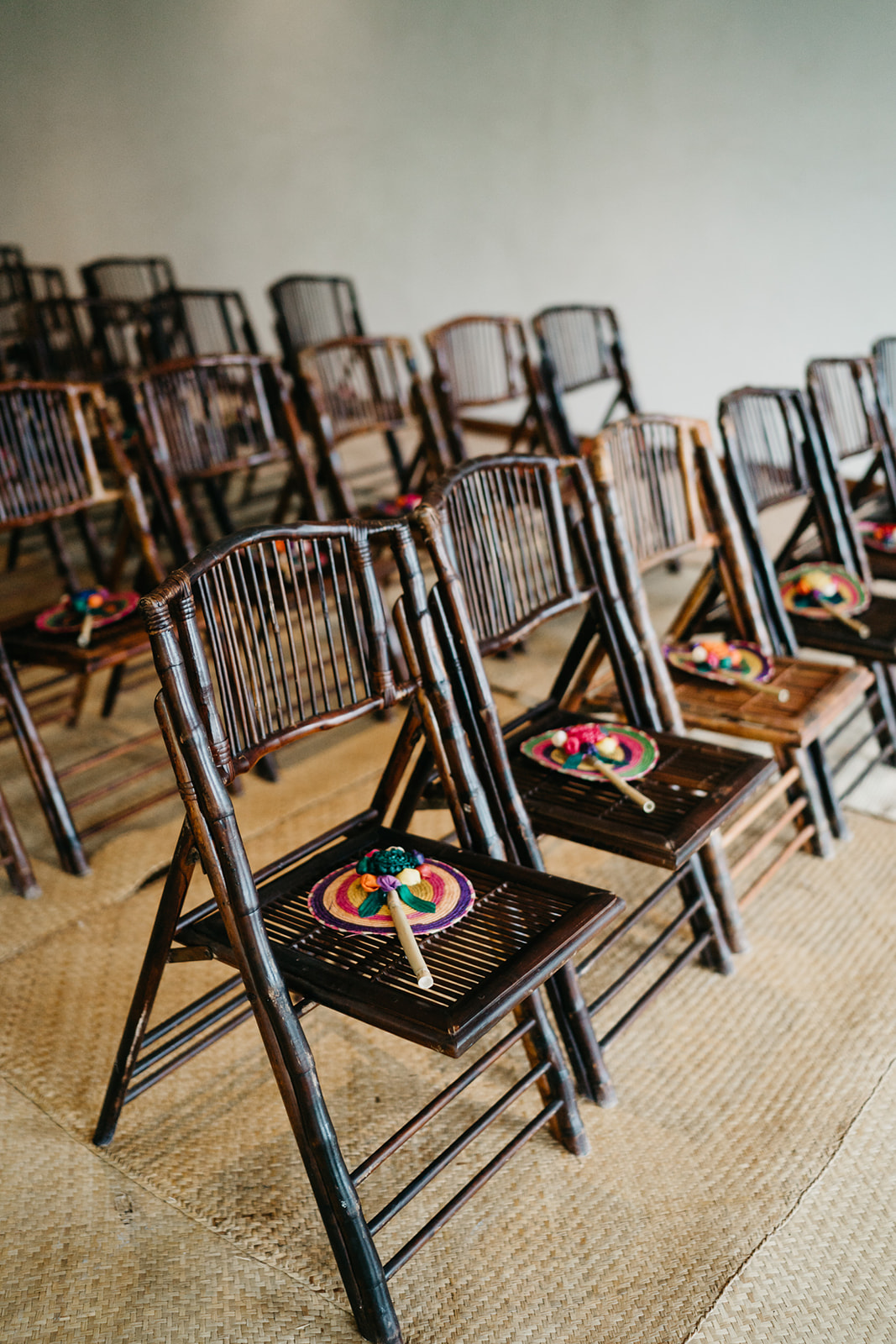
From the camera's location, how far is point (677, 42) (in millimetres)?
4238

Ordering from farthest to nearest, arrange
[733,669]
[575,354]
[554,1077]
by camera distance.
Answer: [575,354] → [733,669] → [554,1077]

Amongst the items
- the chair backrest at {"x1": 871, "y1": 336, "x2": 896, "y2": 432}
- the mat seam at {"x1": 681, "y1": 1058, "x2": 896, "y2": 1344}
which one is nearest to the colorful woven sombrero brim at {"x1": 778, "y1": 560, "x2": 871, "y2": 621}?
the chair backrest at {"x1": 871, "y1": 336, "x2": 896, "y2": 432}

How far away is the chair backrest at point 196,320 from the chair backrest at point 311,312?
11.1 inches

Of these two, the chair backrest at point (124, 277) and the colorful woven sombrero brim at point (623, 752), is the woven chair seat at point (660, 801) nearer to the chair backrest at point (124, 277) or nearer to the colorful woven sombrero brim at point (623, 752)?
the colorful woven sombrero brim at point (623, 752)

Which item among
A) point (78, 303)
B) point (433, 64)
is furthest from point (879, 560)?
point (433, 64)

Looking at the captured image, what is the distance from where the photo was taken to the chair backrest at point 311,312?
13.2 ft

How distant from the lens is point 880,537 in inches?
108

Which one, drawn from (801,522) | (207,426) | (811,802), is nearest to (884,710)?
(811,802)

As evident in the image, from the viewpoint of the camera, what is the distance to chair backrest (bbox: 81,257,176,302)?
488 centimetres

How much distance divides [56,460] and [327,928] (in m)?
1.59

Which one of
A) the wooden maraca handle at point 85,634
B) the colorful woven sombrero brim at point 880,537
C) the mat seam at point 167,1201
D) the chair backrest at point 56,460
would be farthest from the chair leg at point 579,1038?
the colorful woven sombrero brim at point 880,537

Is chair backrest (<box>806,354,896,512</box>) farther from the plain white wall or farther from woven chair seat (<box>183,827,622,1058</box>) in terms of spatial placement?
woven chair seat (<box>183,827,622,1058</box>)

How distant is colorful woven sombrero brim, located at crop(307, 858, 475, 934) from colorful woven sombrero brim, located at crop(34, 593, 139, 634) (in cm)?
115

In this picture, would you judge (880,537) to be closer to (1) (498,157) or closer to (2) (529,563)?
(2) (529,563)
